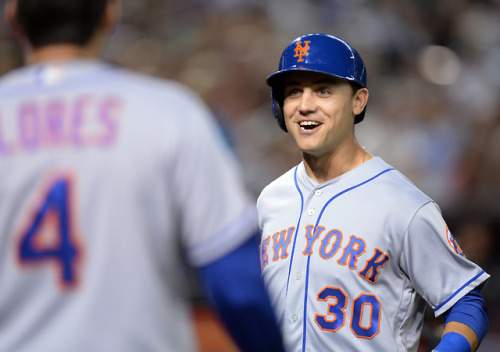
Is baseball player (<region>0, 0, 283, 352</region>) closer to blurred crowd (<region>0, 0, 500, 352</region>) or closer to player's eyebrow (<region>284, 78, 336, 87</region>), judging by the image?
player's eyebrow (<region>284, 78, 336, 87</region>)

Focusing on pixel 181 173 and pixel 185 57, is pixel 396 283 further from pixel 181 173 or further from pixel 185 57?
pixel 185 57

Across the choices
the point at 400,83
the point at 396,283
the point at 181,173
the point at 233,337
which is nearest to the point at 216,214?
the point at 181,173

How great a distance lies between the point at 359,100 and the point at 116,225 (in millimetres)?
1382

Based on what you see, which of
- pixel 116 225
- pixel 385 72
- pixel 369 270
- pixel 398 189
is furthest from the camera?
pixel 385 72

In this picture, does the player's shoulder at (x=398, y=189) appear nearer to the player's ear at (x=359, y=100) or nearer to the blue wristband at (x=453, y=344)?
the player's ear at (x=359, y=100)

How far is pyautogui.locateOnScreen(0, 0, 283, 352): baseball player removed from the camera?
5.14ft

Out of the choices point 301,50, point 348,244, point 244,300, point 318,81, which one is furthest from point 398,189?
point 244,300

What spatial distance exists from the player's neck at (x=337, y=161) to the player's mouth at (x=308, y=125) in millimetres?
138

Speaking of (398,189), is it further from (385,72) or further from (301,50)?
(385,72)

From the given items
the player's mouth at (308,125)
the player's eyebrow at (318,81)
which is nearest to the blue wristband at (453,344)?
the player's mouth at (308,125)

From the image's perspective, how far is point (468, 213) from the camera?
689 cm

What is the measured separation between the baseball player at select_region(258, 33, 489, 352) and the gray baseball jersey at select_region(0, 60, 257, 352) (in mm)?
958

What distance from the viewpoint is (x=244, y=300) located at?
1596 millimetres

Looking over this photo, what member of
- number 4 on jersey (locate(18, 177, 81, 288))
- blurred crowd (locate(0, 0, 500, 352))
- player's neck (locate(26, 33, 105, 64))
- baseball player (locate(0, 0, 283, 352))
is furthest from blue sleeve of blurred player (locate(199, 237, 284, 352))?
blurred crowd (locate(0, 0, 500, 352))
